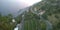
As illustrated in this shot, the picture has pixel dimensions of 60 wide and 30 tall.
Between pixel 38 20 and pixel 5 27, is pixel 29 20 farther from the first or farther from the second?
pixel 5 27

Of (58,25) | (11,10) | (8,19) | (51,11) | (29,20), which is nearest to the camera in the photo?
(29,20)

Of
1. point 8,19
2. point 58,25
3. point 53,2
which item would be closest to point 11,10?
point 8,19

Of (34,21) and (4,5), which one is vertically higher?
(4,5)

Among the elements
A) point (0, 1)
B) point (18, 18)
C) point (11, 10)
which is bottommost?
point (18, 18)

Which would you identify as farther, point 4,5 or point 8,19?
point 4,5

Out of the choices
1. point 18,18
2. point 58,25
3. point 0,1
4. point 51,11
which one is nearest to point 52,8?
point 51,11

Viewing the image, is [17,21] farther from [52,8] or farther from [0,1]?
[0,1]

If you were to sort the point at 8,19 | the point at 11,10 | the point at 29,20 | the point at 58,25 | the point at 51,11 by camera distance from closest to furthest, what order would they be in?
the point at 29,20, the point at 58,25, the point at 51,11, the point at 8,19, the point at 11,10

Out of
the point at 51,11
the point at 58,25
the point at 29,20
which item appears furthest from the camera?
the point at 51,11

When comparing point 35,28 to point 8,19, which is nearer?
point 35,28
